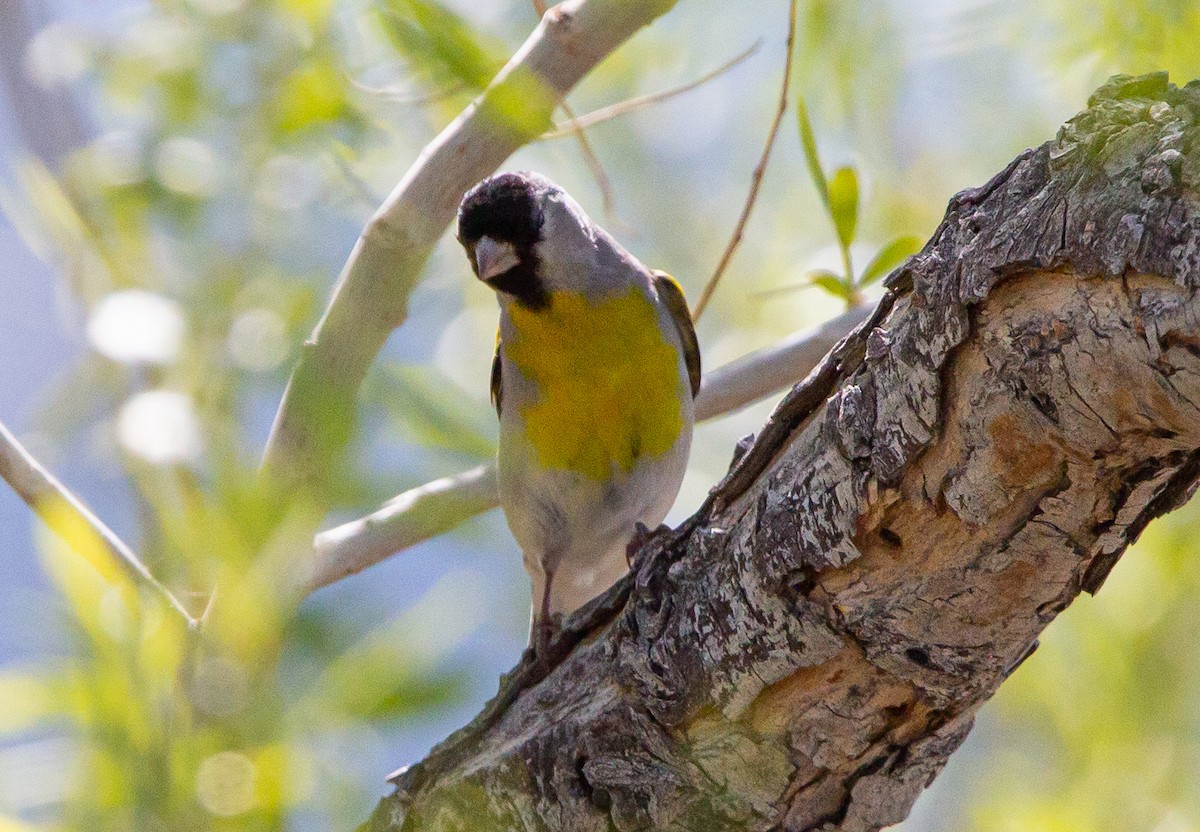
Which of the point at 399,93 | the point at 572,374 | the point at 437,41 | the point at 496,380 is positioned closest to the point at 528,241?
the point at 572,374

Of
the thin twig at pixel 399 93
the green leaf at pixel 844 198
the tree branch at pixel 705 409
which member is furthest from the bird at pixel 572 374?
the green leaf at pixel 844 198

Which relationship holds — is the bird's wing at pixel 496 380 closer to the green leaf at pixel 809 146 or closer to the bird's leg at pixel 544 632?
the bird's leg at pixel 544 632

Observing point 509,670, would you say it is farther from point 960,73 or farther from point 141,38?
point 960,73

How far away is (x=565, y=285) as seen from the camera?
318 cm

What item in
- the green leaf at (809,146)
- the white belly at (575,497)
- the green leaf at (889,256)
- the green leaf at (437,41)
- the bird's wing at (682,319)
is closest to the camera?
the green leaf at (437,41)

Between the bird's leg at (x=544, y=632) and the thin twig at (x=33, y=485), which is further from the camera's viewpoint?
the bird's leg at (x=544, y=632)

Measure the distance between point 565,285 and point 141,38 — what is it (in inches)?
46.7

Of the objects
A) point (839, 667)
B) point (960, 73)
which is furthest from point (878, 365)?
point (960, 73)

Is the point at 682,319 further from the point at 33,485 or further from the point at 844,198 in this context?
the point at 33,485

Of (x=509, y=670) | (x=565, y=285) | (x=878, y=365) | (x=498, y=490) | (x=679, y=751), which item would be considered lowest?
(x=679, y=751)

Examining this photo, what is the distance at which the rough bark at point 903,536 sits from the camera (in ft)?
4.17

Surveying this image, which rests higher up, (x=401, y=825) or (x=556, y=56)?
(x=556, y=56)

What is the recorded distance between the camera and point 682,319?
3.44 m

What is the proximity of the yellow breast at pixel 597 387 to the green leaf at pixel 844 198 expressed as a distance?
2.66 feet
